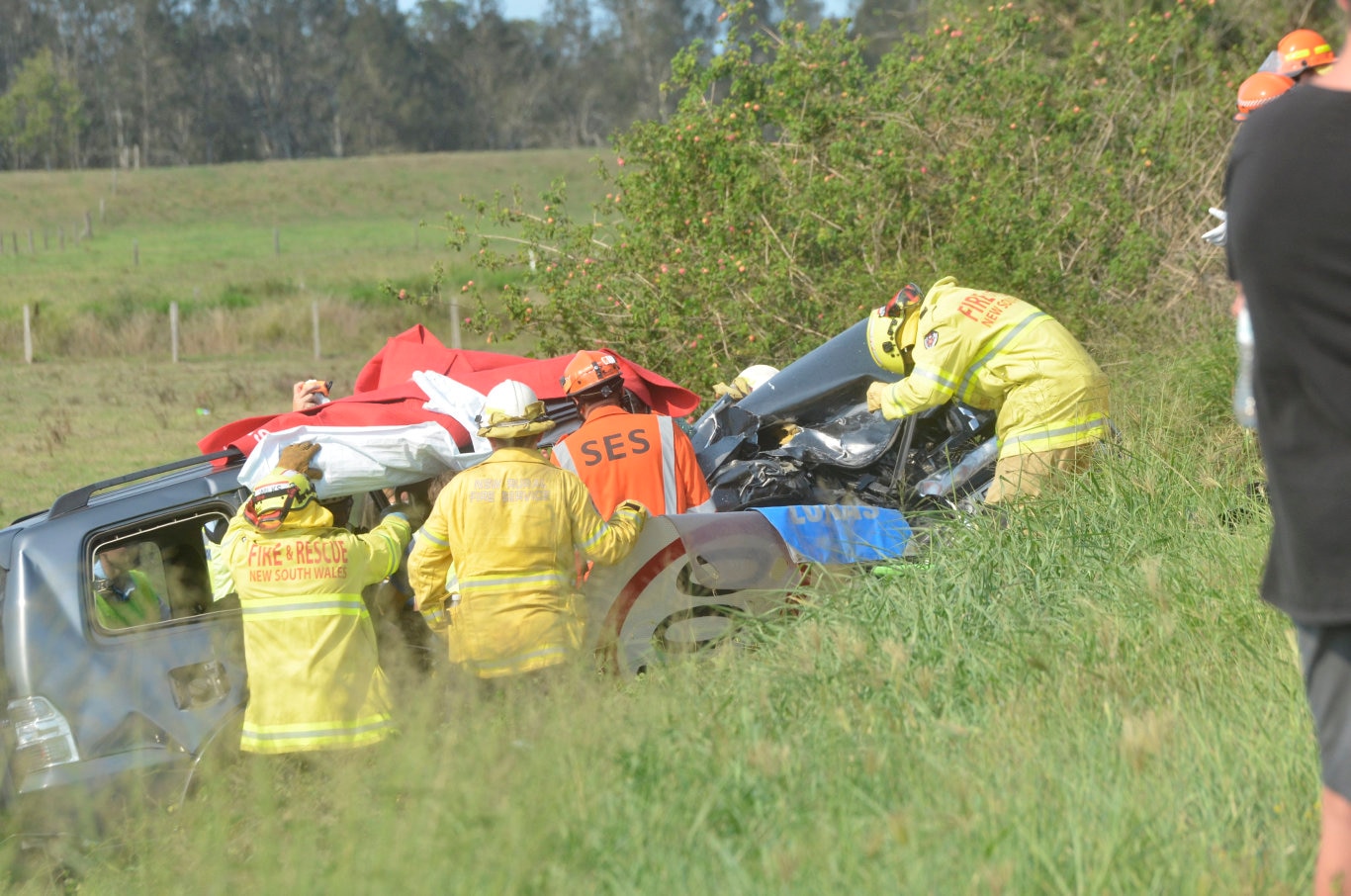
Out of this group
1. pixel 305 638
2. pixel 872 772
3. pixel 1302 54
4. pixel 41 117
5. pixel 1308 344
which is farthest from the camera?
pixel 41 117

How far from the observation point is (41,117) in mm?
83750

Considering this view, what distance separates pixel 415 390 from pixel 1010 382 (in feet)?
8.94

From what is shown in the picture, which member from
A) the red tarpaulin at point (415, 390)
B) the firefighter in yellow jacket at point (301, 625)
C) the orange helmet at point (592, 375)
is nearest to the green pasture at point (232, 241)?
the red tarpaulin at point (415, 390)

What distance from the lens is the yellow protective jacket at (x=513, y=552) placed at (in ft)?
16.4

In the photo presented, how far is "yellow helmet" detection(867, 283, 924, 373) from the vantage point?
646 centimetres

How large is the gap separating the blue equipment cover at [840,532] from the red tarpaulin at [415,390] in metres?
1.45

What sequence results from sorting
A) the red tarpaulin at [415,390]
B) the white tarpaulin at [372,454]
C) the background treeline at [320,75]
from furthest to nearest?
the background treeline at [320,75]
the red tarpaulin at [415,390]
the white tarpaulin at [372,454]

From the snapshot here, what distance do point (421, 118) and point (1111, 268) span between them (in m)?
89.3

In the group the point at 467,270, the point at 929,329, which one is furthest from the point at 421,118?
the point at 929,329

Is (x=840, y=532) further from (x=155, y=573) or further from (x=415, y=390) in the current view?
(x=155, y=573)

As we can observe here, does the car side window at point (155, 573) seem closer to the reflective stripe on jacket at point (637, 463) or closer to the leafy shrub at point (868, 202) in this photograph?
the reflective stripe on jacket at point (637, 463)

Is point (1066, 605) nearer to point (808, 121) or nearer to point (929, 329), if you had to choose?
point (929, 329)

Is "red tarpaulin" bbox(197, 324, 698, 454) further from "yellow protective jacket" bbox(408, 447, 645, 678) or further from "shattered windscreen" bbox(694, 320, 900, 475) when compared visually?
"yellow protective jacket" bbox(408, 447, 645, 678)

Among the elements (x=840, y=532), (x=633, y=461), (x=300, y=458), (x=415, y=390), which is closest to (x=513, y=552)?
(x=300, y=458)
